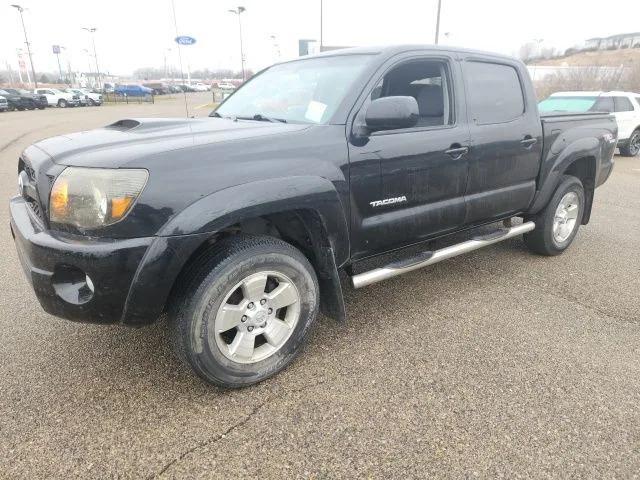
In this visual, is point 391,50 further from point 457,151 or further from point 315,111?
point 457,151

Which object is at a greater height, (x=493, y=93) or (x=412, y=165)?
(x=493, y=93)

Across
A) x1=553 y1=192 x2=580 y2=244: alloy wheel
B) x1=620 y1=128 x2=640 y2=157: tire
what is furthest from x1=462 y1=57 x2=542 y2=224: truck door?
x1=620 y1=128 x2=640 y2=157: tire

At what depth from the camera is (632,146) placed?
11.9m

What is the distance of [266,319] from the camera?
8.31ft

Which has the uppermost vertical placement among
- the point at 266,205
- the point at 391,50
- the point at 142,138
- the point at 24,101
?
the point at 391,50

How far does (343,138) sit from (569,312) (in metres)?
2.13

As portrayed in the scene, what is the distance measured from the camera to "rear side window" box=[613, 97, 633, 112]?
11273 millimetres

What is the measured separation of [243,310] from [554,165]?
3.06 meters

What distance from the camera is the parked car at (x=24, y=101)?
31.2m

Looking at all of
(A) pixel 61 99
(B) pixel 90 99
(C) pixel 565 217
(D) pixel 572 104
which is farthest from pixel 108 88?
(C) pixel 565 217

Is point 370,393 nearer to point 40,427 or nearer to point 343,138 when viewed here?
point 343,138

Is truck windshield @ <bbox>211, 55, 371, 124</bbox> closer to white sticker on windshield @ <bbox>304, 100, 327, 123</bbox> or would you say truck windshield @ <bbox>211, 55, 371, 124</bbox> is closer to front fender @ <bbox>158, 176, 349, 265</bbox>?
white sticker on windshield @ <bbox>304, 100, 327, 123</bbox>

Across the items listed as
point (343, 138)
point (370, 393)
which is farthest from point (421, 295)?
point (343, 138)

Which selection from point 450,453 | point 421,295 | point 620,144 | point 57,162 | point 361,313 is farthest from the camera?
point 620,144
